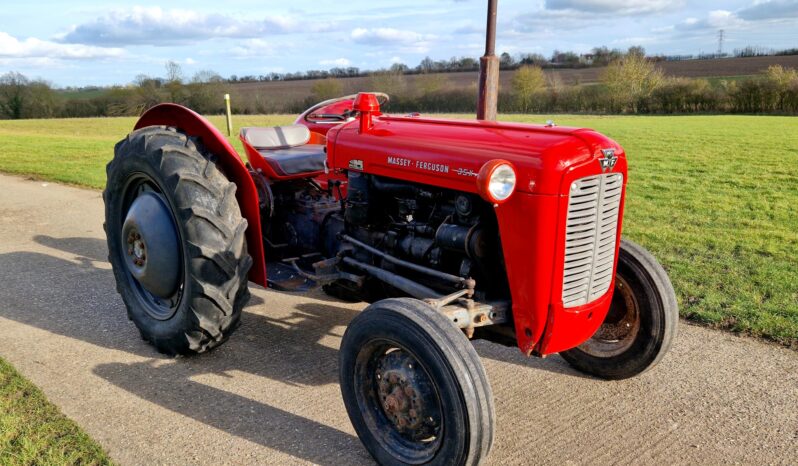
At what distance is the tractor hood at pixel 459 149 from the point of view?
9.00ft

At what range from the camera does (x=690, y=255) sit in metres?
6.13

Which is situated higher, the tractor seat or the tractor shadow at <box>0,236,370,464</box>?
the tractor seat

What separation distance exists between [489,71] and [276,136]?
236 cm

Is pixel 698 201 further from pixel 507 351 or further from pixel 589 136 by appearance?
pixel 589 136

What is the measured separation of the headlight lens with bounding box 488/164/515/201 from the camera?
106 inches

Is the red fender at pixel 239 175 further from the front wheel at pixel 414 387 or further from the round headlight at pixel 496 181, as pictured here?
the round headlight at pixel 496 181

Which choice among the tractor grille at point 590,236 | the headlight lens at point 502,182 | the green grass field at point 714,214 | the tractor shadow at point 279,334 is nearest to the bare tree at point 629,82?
the green grass field at point 714,214

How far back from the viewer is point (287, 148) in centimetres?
504

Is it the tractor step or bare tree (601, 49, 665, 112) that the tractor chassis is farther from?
bare tree (601, 49, 665, 112)

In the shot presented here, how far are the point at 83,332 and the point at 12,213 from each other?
16.5 ft

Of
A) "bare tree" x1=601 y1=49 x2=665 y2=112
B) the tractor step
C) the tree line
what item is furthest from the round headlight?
"bare tree" x1=601 y1=49 x2=665 y2=112

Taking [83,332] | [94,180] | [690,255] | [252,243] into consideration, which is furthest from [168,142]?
[94,180]

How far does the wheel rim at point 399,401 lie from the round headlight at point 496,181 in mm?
792

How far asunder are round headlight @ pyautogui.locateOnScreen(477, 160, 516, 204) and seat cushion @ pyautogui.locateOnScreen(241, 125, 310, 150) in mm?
2623
